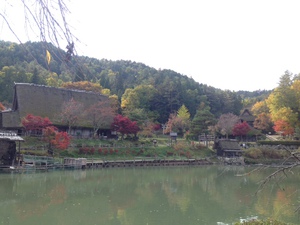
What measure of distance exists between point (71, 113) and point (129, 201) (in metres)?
18.4

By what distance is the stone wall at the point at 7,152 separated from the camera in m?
21.5

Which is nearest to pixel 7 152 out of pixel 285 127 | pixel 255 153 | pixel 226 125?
pixel 255 153

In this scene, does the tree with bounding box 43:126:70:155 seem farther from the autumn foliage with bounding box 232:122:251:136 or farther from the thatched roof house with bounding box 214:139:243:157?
the autumn foliage with bounding box 232:122:251:136

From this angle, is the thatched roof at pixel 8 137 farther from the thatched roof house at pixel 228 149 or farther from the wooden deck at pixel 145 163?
the thatched roof house at pixel 228 149

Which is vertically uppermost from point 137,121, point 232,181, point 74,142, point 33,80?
point 33,80

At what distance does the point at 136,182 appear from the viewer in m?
20.0

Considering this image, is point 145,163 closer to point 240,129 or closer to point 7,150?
Result: point 7,150

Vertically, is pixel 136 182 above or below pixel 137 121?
below

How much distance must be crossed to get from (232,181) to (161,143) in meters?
16.2

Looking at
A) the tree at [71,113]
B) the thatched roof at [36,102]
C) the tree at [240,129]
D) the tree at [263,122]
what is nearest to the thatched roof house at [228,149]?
the tree at [240,129]

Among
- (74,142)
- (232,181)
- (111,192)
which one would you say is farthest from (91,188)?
(74,142)

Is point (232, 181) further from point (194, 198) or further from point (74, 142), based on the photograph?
point (74, 142)

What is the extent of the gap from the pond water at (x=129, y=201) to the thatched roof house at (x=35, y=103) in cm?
1113

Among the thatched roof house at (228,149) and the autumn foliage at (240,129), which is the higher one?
the autumn foliage at (240,129)
